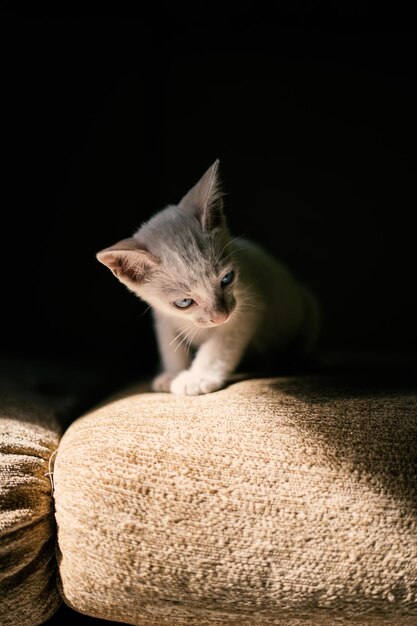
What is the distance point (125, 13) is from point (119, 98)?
35cm

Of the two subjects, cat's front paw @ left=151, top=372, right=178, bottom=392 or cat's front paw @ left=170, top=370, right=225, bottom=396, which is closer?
cat's front paw @ left=170, top=370, right=225, bottom=396

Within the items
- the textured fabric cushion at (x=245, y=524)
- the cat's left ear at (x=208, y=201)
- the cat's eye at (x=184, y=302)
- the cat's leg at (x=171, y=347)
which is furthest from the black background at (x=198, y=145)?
the textured fabric cushion at (x=245, y=524)

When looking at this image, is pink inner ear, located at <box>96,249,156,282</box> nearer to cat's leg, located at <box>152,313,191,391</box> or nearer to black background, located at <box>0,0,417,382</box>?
cat's leg, located at <box>152,313,191,391</box>

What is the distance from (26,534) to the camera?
863mm

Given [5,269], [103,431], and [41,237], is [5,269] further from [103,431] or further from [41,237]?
[103,431]

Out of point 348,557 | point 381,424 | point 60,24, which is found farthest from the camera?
point 60,24

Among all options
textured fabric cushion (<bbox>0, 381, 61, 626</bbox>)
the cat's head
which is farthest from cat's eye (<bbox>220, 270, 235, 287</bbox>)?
textured fabric cushion (<bbox>0, 381, 61, 626</bbox>)

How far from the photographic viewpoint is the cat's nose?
1.14 metres

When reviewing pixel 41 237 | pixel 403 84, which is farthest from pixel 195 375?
pixel 403 84

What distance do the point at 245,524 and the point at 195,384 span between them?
0.45m

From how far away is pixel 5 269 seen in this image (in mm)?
1943

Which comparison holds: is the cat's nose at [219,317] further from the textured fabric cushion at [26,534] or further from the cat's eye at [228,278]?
the textured fabric cushion at [26,534]

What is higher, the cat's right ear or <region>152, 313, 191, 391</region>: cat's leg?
the cat's right ear

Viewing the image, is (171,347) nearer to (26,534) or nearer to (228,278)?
(228,278)
